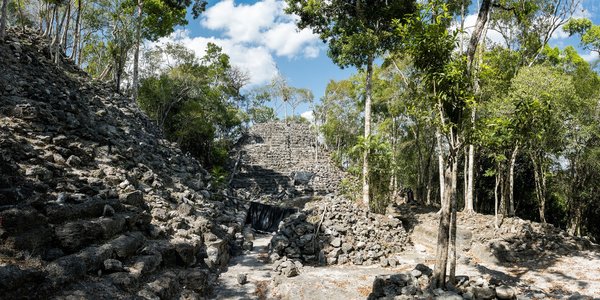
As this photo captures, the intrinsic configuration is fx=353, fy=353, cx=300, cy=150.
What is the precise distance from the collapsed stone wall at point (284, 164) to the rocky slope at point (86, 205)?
11.0 m

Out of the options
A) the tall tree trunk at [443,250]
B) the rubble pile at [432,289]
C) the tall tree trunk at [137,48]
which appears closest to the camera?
the rubble pile at [432,289]

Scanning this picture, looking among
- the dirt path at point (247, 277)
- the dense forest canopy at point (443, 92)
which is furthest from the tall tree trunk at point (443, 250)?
the dirt path at point (247, 277)

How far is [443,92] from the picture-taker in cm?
650

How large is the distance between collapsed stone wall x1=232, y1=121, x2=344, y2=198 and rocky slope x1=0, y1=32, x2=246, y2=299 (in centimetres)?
1104

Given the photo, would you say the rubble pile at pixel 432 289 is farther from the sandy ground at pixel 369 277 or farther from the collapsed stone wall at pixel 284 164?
the collapsed stone wall at pixel 284 164

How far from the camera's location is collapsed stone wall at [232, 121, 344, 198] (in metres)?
24.1

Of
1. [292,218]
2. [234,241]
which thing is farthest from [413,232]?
[234,241]

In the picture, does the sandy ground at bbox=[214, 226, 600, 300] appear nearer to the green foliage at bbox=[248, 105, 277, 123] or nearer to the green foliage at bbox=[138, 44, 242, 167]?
the green foliage at bbox=[138, 44, 242, 167]

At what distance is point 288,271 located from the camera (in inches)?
320

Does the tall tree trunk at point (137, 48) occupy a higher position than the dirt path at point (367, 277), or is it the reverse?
Answer: the tall tree trunk at point (137, 48)

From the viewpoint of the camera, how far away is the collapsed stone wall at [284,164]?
79.2 feet

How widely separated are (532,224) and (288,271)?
900 cm

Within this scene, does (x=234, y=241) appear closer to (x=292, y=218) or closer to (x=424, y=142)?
(x=292, y=218)

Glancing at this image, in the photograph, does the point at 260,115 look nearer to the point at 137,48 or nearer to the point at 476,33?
the point at 137,48
